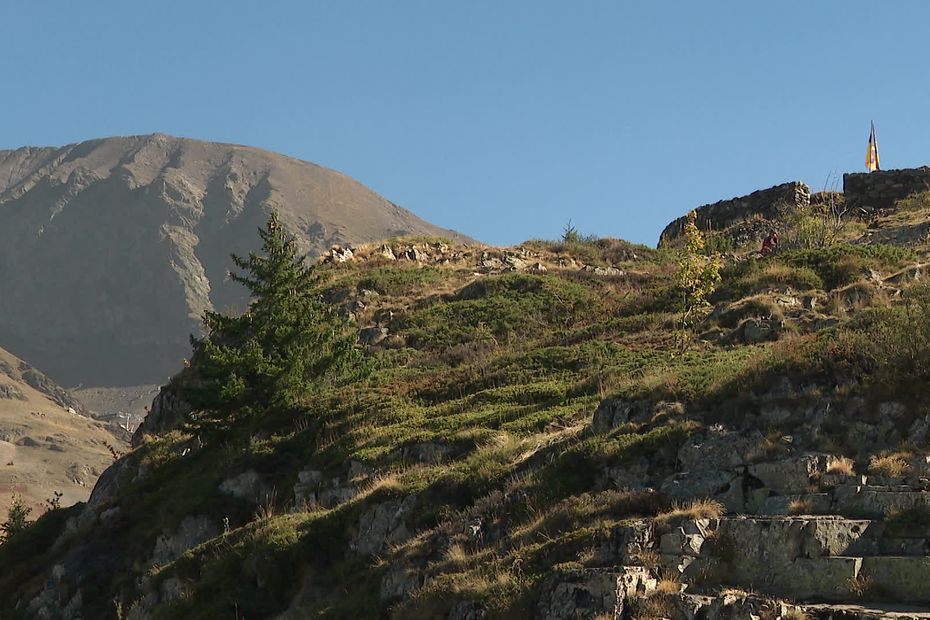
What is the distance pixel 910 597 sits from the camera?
13.2 metres

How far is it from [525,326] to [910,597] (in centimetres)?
2340

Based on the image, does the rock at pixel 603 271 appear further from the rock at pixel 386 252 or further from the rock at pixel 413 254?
the rock at pixel 386 252

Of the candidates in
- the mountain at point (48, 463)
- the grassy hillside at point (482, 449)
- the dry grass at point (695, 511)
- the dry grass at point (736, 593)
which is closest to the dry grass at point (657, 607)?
the dry grass at point (736, 593)

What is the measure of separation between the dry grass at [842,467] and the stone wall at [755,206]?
32780 millimetres

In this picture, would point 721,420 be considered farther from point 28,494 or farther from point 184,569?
point 28,494

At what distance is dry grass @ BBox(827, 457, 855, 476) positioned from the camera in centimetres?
1563

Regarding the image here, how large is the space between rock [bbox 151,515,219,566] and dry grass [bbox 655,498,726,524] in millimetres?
10608

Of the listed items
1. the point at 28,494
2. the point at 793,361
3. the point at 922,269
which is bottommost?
the point at 28,494

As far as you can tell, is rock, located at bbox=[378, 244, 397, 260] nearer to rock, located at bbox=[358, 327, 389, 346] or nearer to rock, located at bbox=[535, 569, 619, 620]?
rock, located at bbox=[358, 327, 389, 346]

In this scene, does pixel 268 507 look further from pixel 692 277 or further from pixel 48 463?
pixel 48 463

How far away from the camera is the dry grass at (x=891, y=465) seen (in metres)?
15.5

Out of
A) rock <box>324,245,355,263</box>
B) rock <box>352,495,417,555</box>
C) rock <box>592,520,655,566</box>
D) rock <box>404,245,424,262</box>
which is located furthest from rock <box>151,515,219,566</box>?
rock <box>404,245,424,262</box>

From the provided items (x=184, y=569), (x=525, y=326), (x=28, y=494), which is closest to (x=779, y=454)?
(x=184, y=569)

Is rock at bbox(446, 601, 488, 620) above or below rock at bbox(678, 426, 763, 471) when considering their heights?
below
